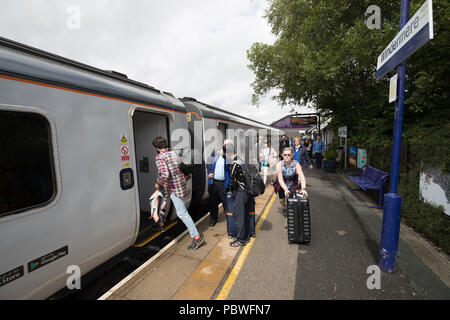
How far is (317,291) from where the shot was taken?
2518mm

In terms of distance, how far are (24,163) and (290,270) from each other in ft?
10.6

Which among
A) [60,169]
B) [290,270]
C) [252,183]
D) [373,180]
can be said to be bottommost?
[290,270]

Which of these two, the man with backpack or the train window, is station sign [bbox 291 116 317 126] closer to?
the man with backpack

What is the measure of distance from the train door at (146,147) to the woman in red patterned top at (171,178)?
0.77 meters

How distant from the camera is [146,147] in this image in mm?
4195

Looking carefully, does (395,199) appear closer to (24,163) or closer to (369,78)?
(24,163)

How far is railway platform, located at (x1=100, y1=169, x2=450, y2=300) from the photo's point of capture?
2.48m

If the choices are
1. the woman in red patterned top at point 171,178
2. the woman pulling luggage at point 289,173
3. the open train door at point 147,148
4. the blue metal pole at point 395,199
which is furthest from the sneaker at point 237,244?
the blue metal pole at point 395,199

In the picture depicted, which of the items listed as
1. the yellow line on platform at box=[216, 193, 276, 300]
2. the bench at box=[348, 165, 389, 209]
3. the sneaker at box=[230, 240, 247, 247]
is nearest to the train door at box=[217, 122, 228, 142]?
the yellow line on platform at box=[216, 193, 276, 300]

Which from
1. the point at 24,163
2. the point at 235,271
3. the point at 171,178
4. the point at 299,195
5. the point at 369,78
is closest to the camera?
the point at 24,163

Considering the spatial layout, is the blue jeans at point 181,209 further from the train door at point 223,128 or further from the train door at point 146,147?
the train door at point 223,128

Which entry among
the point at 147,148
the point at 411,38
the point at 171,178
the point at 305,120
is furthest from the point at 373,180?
the point at 305,120

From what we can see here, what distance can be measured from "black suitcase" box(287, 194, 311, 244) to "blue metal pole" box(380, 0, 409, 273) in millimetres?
1045
